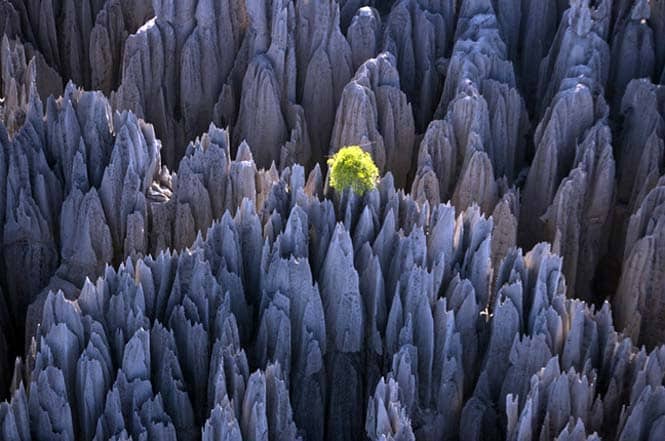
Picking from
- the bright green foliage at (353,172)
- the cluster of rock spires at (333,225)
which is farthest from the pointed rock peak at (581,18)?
the bright green foliage at (353,172)

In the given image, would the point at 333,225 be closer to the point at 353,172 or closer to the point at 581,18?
the point at 353,172

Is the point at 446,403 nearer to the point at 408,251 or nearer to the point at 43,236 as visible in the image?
the point at 408,251

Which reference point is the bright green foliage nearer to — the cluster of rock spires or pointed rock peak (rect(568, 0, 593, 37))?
the cluster of rock spires

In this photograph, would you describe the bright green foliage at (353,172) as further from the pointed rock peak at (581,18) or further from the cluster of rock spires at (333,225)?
the pointed rock peak at (581,18)

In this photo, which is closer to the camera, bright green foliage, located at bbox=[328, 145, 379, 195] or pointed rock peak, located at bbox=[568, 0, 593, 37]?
bright green foliage, located at bbox=[328, 145, 379, 195]

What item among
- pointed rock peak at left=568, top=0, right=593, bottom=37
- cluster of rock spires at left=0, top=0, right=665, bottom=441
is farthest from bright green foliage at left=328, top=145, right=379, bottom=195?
pointed rock peak at left=568, top=0, right=593, bottom=37

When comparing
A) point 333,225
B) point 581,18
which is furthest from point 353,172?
point 581,18

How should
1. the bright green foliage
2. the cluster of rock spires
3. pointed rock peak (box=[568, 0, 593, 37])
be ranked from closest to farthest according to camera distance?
the cluster of rock spires → the bright green foliage → pointed rock peak (box=[568, 0, 593, 37])

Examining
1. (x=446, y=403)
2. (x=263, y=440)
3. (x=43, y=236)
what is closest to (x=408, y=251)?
(x=446, y=403)
